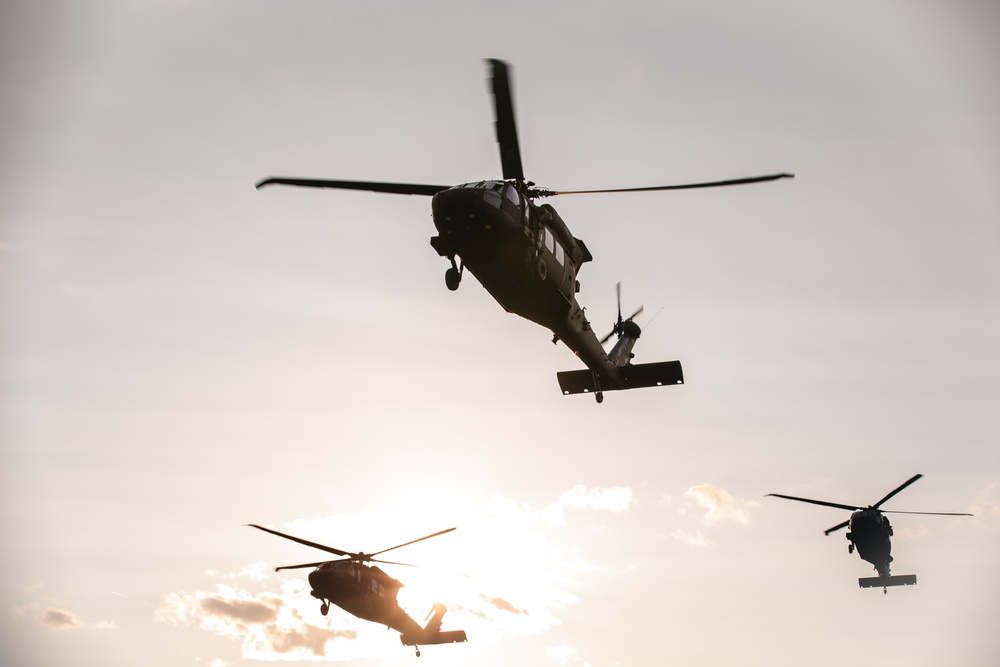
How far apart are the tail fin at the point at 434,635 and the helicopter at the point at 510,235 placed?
18886 millimetres

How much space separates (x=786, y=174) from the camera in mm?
18344

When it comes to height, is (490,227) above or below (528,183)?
below

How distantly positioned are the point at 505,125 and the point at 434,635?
87.7 ft

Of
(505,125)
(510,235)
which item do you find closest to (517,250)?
(510,235)

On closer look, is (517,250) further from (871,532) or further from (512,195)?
(871,532)

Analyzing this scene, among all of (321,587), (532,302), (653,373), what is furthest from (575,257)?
(321,587)

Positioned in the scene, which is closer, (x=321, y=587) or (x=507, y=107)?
(x=507, y=107)

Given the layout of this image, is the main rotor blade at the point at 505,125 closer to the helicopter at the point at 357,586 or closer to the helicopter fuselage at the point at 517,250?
the helicopter fuselage at the point at 517,250

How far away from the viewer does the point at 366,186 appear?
63.2 feet

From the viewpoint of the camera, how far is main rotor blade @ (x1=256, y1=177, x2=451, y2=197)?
19062 mm

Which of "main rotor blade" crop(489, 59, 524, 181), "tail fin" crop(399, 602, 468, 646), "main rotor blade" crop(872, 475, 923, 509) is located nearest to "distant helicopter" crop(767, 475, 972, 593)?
"main rotor blade" crop(872, 475, 923, 509)

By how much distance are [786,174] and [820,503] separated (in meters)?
22.4

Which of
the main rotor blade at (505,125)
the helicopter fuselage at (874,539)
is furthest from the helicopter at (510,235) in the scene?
the helicopter fuselage at (874,539)

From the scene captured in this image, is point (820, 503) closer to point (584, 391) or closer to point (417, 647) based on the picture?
point (584, 391)
